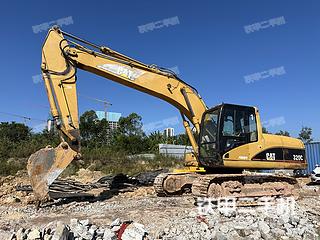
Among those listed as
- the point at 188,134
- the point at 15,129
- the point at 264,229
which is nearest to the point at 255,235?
the point at 264,229

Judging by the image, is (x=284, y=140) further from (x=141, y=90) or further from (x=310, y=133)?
(x=310, y=133)

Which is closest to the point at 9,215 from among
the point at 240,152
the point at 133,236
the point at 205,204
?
the point at 133,236

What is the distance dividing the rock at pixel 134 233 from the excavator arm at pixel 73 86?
317 centimetres

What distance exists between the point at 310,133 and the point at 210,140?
145 ft

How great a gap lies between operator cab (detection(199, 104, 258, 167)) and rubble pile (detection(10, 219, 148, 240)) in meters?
3.75

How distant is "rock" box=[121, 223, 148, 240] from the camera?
5707 millimetres

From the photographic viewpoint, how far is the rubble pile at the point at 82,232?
17.1 ft

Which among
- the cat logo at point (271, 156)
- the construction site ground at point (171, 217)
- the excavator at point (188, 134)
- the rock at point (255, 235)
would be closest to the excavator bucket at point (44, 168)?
the excavator at point (188, 134)

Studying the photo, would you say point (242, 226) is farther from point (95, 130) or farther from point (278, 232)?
point (95, 130)

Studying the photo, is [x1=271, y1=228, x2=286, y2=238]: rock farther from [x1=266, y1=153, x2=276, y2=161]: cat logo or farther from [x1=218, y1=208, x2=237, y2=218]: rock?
[x1=266, y1=153, x2=276, y2=161]: cat logo

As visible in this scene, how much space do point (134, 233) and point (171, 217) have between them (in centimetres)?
171

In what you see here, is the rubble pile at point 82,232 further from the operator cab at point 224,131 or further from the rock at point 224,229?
the operator cab at point 224,131

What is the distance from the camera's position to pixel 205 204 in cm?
877
